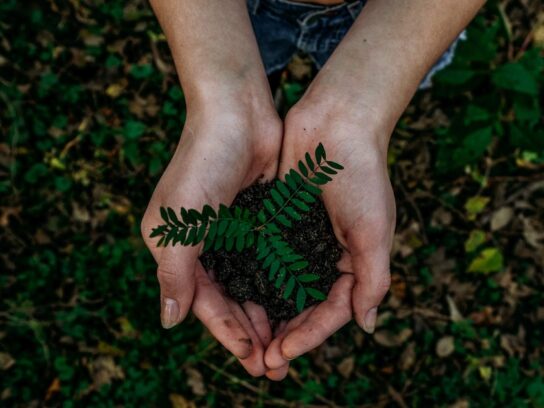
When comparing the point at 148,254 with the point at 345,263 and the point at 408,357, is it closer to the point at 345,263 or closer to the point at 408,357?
the point at 345,263

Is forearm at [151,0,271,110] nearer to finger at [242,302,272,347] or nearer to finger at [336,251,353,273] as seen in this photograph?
finger at [336,251,353,273]

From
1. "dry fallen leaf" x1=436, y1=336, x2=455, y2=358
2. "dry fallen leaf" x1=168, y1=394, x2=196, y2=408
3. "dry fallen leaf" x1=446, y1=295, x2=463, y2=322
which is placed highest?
"dry fallen leaf" x1=168, y1=394, x2=196, y2=408

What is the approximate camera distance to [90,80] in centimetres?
439

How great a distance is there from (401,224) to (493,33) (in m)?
1.51

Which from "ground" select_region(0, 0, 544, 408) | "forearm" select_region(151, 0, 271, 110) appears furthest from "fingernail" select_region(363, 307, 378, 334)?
"ground" select_region(0, 0, 544, 408)

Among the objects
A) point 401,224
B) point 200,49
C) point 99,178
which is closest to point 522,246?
point 401,224

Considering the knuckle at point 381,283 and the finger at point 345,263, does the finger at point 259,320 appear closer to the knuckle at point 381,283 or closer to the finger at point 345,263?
the finger at point 345,263

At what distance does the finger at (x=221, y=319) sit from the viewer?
2.58 m

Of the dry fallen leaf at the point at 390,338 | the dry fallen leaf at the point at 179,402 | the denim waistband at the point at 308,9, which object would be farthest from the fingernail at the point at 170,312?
the dry fallen leaf at the point at 390,338

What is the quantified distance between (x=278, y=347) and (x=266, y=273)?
0.37 metres

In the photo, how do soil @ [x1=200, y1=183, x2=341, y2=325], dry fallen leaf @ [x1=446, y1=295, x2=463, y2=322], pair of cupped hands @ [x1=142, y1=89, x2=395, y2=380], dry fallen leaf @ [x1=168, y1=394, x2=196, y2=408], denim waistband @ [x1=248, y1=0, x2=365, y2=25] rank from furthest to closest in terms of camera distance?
dry fallen leaf @ [x1=446, y1=295, x2=463, y2=322]
dry fallen leaf @ [x1=168, y1=394, x2=196, y2=408]
denim waistband @ [x1=248, y1=0, x2=365, y2=25]
soil @ [x1=200, y1=183, x2=341, y2=325]
pair of cupped hands @ [x1=142, y1=89, x2=395, y2=380]

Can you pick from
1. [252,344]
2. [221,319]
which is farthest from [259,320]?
[221,319]

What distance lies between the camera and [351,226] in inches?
103

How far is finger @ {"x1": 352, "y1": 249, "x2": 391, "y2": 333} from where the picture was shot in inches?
101
